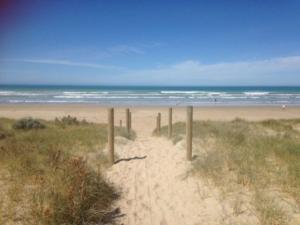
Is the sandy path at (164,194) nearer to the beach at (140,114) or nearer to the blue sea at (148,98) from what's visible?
A: the beach at (140,114)

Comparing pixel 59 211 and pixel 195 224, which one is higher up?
pixel 59 211

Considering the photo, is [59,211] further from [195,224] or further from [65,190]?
[195,224]

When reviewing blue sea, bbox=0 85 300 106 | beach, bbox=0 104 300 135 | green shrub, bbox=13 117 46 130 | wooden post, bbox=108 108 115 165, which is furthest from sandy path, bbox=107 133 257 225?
blue sea, bbox=0 85 300 106

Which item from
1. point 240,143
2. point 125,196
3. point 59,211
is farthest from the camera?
point 240,143

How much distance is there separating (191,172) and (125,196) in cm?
182

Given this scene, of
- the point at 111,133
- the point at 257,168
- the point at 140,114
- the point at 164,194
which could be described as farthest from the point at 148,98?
the point at 164,194

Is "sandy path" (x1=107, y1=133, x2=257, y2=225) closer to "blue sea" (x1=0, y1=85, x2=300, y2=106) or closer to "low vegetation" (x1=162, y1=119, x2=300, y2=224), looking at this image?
"low vegetation" (x1=162, y1=119, x2=300, y2=224)

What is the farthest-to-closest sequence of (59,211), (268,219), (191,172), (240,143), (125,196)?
(240,143)
(191,172)
(125,196)
(268,219)
(59,211)

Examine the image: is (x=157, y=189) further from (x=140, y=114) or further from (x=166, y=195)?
(x=140, y=114)

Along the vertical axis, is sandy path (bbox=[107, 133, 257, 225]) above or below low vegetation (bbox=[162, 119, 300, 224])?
below

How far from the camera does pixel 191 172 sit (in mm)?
6316

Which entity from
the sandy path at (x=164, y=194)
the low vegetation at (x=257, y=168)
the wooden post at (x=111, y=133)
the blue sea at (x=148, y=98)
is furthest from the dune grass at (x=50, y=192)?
the blue sea at (x=148, y=98)

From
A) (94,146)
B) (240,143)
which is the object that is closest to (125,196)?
(94,146)

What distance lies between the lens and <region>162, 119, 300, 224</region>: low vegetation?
4.66 meters
